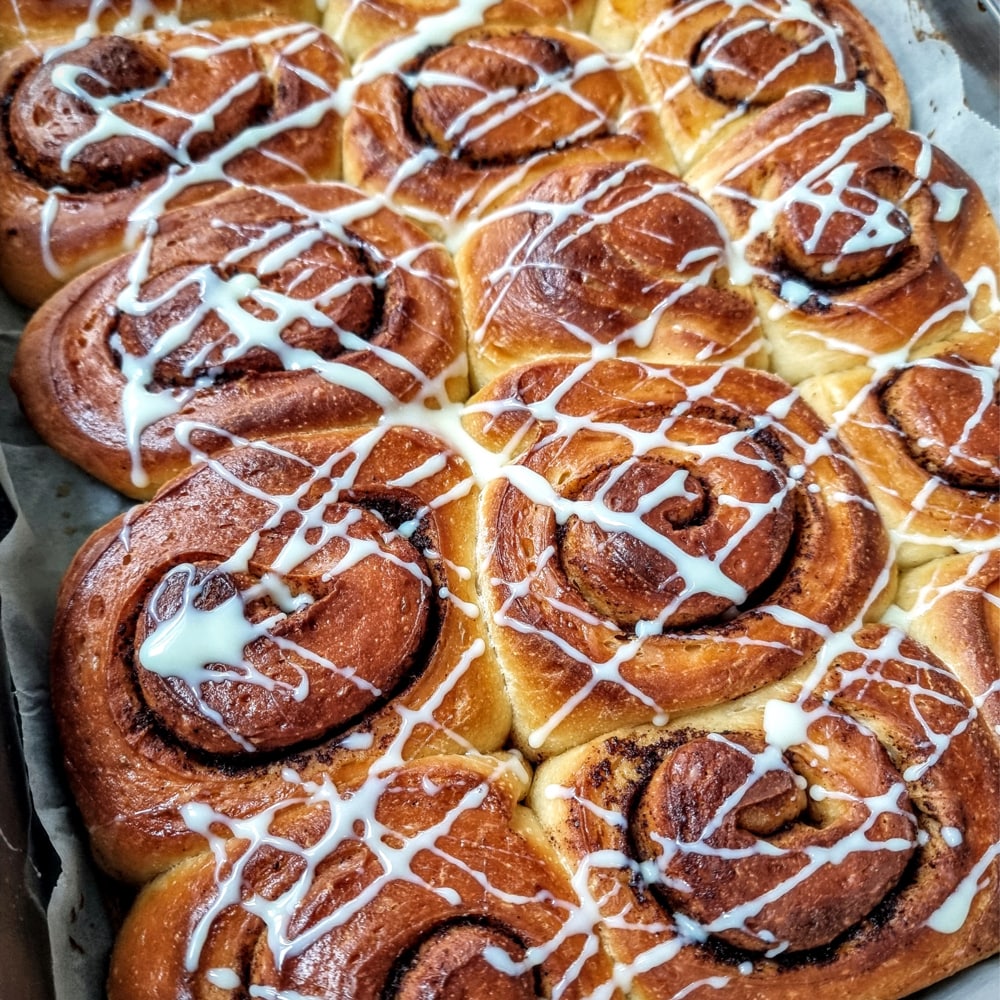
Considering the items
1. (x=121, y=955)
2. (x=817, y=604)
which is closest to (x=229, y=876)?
(x=121, y=955)

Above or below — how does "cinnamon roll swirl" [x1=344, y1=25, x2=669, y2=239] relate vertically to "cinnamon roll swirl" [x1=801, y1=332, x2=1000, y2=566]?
above

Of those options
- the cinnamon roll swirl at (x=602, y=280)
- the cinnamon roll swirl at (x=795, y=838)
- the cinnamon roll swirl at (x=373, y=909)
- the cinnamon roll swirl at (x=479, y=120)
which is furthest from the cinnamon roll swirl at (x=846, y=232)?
the cinnamon roll swirl at (x=373, y=909)

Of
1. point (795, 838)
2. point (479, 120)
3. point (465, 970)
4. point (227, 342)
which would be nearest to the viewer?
point (465, 970)

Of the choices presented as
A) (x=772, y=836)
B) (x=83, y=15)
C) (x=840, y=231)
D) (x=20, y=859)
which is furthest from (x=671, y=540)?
(x=83, y=15)

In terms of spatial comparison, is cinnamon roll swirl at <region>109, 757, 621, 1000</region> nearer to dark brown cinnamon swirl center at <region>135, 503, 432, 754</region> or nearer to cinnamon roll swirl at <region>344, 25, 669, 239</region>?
dark brown cinnamon swirl center at <region>135, 503, 432, 754</region>

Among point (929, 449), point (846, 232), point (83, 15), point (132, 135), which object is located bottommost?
point (929, 449)

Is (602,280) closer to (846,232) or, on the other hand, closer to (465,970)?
(846,232)

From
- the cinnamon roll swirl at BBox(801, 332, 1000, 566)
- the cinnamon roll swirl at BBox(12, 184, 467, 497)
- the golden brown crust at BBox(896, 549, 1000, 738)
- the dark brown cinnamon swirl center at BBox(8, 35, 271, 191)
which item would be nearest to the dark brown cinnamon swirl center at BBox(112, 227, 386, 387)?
the cinnamon roll swirl at BBox(12, 184, 467, 497)
